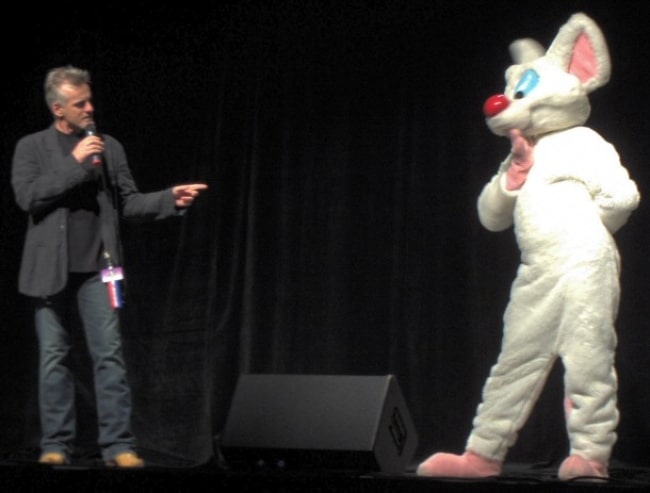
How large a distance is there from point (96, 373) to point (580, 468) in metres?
1.49

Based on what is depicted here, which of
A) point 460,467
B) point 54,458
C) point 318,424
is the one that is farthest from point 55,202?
point 460,467

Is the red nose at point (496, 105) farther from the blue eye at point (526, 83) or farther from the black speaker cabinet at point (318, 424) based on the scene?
the black speaker cabinet at point (318, 424)

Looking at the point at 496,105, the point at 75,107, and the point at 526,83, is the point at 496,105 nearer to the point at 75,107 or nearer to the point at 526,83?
the point at 526,83

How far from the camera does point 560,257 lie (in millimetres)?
3125

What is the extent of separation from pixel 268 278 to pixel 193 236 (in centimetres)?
38

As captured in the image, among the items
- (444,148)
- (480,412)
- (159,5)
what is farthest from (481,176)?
(159,5)

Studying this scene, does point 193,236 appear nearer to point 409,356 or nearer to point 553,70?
point 409,356

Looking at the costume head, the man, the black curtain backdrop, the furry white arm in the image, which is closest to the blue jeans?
the man

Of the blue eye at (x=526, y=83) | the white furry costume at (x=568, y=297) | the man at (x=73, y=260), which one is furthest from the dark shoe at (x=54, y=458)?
the blue eye at (x=526, y=83)

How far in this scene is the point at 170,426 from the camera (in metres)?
4.42

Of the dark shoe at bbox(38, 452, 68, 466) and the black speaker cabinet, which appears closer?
the black speaker cabinet

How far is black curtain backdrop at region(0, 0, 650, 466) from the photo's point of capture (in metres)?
4.14

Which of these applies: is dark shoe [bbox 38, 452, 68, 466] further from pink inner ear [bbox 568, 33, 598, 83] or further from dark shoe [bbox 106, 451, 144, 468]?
pink inner ear [bbox 568, 33, 598, 83]

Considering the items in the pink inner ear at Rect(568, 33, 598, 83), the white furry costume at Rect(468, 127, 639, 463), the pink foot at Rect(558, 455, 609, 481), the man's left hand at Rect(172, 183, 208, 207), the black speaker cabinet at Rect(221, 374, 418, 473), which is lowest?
the pink foot at Rect(558, 455, 609, 481)
